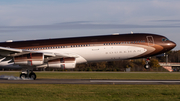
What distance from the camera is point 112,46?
32594 millimetres

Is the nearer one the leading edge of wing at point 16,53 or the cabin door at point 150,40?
the leading edge of wing at point 16,53

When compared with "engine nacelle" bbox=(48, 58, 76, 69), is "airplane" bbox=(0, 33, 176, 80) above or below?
above

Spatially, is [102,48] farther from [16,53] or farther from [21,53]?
[16,53]

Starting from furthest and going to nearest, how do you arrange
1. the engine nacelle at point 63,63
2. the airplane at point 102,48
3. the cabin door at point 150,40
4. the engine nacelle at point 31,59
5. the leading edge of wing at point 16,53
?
1. the cabin door at point 150,40
2. the airplane at point 102,48
3. the engine nacelle at point 63,63
4. the engine nacelle at point 31,59
5. the leading edge of wing at point 16,53

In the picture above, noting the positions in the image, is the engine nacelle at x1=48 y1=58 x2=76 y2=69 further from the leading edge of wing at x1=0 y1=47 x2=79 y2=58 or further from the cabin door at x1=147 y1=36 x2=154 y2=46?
the cabin door at x1=147 y1=36 x2=154 y2=46

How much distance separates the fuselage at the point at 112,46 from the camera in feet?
107

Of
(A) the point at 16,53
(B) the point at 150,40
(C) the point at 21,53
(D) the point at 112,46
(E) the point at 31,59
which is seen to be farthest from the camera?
(B) the point at 150,40

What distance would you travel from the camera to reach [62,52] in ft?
109

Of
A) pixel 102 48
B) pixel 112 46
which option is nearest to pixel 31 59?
pixel 102 48

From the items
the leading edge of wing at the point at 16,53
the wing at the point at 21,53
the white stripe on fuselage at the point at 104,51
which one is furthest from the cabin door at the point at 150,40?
the leading edge of wing at the point at 16,53

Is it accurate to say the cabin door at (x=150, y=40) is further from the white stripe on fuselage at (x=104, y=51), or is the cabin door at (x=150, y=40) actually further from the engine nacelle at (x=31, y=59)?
the engine nacelle at (x=31, y=59)

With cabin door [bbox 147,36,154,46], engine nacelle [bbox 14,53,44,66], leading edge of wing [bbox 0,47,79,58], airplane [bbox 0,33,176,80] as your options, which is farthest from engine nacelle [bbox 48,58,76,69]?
cabin door [bbox 147,36,154,46]

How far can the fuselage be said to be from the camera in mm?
32656

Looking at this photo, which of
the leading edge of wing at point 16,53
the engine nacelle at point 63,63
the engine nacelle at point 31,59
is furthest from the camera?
the engine nacelle at point 63,63
